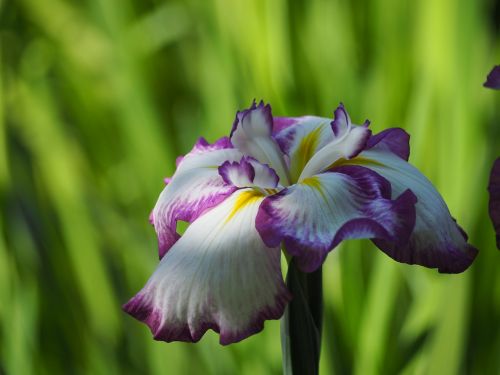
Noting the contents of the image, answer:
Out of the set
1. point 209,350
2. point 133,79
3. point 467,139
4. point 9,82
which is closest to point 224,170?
point 209,350

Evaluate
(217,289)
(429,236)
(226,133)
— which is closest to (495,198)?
(429,236)

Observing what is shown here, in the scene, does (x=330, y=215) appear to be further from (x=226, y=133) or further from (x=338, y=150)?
(x=226, y=133)

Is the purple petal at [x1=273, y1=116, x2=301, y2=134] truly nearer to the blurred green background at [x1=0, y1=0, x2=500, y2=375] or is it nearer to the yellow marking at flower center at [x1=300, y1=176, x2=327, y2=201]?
the yellow marking at flower center at [x1=300, y1=176, x2=327, y2=201]

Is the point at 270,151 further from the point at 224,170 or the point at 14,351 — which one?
the point at 14,351

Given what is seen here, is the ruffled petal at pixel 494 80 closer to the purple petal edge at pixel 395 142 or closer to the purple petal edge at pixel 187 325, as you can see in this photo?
the purple petal edge at pixel 395 142

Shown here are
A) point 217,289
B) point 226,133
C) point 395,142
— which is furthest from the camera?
point 226,133

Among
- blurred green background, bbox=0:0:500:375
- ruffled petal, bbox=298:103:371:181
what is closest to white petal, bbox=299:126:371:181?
ruffled petal, bbox=298:103:371:181
